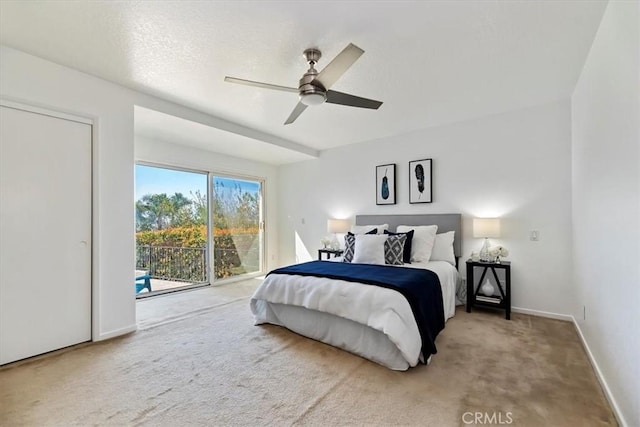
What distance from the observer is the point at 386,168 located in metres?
4.86

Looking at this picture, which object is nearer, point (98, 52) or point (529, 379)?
point (529, 379)

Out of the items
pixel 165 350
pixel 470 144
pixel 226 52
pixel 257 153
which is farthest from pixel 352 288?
pixel 257 153

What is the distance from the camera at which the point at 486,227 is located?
367 centimetres

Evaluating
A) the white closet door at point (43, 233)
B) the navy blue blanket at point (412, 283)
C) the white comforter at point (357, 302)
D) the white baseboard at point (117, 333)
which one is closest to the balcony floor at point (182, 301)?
the white baseboard at point (117, 333)

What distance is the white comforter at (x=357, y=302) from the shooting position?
7.53ft

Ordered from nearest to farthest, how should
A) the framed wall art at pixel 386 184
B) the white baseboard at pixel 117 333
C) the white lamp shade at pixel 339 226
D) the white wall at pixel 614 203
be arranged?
1. the white wall at pixel 614 203
2. the white baseboard at pixel 117 333
3. the framed wall art at pixel 386 184
4. the white lamp shade at pixel 339 226

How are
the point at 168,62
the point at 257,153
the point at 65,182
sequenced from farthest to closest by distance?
the point at 257,153 < the point at 65,182 < the point at 168,62

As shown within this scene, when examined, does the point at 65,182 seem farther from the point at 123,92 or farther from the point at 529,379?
the point at 529,379

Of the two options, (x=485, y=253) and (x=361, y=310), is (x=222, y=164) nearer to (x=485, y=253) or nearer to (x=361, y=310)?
(x=361, y=310)

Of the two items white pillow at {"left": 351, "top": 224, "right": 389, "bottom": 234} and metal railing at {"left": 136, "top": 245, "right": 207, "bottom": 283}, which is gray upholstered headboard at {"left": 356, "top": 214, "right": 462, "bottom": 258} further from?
metal railing at {"left": 136, "top": 245, "right": 207, "bottom": 283}

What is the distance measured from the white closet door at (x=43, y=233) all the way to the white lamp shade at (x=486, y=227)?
4.33 m

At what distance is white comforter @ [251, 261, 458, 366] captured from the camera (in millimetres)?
2295

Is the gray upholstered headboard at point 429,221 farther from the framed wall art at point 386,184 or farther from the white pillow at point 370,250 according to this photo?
the white pillow at point 370,250

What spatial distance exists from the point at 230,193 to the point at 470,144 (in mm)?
4204
